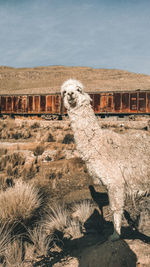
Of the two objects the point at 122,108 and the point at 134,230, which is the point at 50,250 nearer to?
the point at 134,230

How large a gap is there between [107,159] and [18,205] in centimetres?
290

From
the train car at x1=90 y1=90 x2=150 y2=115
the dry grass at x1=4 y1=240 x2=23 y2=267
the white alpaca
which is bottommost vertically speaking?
the dry grass at x1=4 y1=240 x2=23 y2=267

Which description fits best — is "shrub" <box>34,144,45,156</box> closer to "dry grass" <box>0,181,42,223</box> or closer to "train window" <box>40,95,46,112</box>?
"dry grass" <box>0,181,42,223</box>

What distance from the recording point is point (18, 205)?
538 cm

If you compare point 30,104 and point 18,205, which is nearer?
point 18,205

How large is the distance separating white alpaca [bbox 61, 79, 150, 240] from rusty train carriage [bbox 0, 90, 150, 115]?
23.2 meters

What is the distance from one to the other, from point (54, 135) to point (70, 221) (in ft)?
39.1

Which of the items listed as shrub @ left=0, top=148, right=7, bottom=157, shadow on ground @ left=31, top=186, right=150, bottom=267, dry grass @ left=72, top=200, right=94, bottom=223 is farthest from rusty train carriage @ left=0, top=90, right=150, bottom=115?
shadow on ground @ left=31, top=186, right=150, bottom=267

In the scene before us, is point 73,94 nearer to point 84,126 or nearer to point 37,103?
point 84,126

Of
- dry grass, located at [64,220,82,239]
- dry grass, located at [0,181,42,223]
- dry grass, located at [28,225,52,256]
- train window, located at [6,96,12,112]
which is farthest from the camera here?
train window, located at [6,96,12,112]

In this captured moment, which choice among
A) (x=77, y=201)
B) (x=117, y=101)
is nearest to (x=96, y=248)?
(x=77, y=201)

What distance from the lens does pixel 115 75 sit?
72.0 meters

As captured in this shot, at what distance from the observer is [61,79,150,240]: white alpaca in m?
3.53

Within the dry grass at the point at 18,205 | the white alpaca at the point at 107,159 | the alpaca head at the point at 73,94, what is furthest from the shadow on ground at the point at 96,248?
the alpaca head at the point at 73,94
